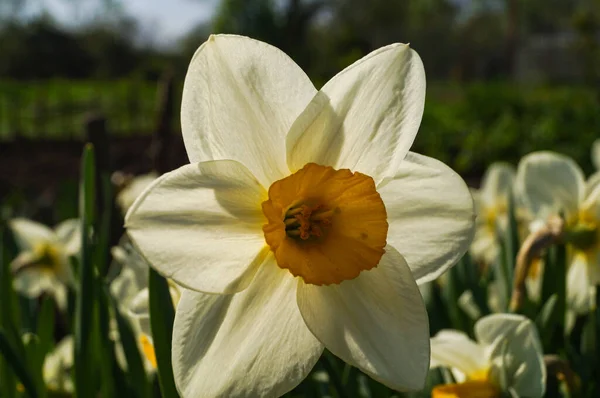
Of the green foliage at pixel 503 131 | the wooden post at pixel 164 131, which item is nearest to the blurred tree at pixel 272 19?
the green foliage at pixel 503 131

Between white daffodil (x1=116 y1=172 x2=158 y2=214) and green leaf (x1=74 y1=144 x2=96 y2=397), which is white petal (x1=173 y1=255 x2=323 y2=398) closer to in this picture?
green leaf (x1=74 y1=144 x2=96 y2=397)

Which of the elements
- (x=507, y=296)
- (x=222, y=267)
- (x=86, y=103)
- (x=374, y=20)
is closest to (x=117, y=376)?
(x=222, y=267)

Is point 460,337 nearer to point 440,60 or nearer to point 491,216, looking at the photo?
point 491,216

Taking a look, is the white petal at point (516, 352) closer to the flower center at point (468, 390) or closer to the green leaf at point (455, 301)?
the flower center at point (468, 390)

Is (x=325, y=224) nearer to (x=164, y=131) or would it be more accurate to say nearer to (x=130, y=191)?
(x=130, y=191)

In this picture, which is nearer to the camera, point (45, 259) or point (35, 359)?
point (35, 359)

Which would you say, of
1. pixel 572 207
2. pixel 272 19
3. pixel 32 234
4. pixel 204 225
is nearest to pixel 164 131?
pixel 32 234

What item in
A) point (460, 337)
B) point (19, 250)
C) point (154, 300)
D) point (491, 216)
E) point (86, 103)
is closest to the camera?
point (154, 300)
